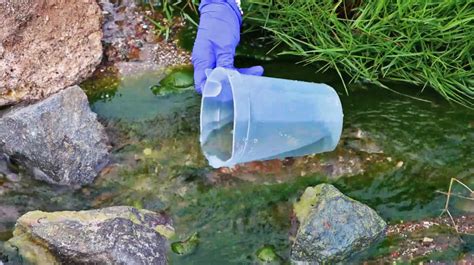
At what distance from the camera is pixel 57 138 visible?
7.41ft

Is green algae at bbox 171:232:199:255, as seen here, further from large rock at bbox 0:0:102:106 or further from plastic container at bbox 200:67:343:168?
large rock at bbox 0:0:102:106

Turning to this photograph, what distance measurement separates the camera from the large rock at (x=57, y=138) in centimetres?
224

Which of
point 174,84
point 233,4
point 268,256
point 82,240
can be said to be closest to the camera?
point 82,240

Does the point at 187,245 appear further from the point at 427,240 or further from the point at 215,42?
the point at 427,240

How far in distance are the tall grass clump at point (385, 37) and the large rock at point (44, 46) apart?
63cm

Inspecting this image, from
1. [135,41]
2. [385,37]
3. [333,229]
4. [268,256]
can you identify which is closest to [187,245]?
[268,256]

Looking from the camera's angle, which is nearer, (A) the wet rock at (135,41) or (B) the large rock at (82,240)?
(B) the large rock at (82,240)

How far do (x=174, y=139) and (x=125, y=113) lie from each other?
0.21 meters

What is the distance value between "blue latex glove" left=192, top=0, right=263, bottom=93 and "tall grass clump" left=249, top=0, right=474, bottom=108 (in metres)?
0.22

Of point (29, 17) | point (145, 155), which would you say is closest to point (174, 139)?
point (145, 155)

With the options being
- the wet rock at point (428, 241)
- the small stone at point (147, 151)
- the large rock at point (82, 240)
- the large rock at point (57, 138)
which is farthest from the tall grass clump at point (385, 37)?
the large rock at point (82, 240)

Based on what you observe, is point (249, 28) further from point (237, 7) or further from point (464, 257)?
point (464, 257)

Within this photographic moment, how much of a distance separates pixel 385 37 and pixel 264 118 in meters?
0.61

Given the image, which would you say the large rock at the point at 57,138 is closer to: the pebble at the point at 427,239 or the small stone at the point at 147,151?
the small stone at the point at 147,151
